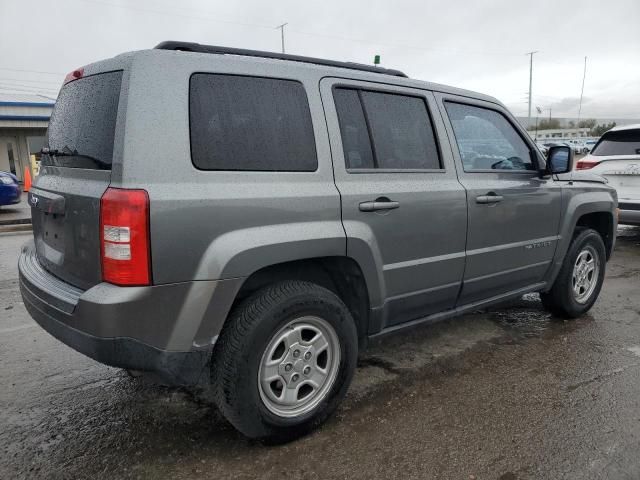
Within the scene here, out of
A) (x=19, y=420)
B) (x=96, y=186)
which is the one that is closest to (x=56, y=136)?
(x=96, y=186)

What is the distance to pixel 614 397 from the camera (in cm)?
321

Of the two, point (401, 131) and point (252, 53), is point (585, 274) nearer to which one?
point (401, 131)

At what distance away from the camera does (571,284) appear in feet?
14.9

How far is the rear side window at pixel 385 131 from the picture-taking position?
116 inches

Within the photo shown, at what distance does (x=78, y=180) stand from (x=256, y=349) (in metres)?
1.21

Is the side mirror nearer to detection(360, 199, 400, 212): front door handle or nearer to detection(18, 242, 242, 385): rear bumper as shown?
detection(360, 199, 400, 212): front door handle

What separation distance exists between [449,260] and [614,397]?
132 centimetres

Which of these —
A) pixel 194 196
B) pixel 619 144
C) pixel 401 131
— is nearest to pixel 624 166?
pixel 619 144

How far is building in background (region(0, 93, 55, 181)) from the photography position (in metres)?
21.0

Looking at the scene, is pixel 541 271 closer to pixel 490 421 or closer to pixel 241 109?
pixel 490 421

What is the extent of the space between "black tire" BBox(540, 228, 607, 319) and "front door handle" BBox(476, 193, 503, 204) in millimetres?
1271

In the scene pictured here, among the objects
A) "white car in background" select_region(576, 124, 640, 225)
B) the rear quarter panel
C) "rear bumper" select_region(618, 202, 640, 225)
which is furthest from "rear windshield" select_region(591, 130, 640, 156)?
the rear quarter panel

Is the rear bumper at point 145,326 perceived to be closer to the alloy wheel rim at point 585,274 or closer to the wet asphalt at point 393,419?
the wet asphalt at point 393,419

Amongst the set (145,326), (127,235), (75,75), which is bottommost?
(145,326)
